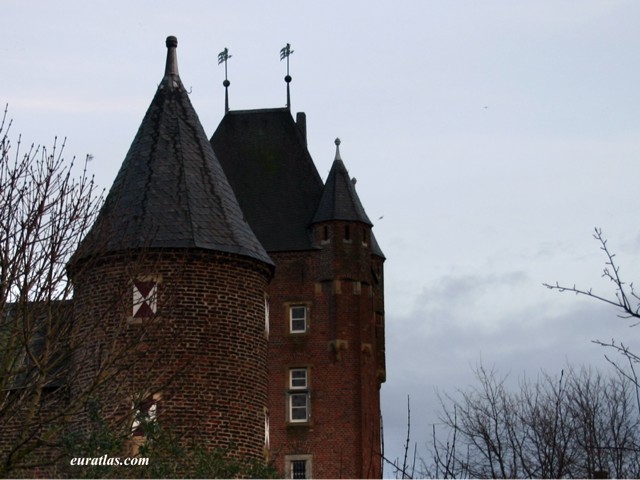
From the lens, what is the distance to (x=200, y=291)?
91.6ft

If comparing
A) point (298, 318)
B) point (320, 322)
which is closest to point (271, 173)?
point (298, 318)

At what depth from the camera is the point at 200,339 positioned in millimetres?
27578

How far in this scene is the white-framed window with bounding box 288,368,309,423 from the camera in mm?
39594

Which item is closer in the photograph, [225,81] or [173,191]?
[173,191]

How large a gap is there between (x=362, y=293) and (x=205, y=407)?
1358 cm

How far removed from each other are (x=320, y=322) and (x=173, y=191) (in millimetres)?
11433

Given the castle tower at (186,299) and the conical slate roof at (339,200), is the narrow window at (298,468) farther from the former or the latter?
the castle tower at (186,299)

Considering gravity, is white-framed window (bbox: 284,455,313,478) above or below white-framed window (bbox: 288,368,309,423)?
below

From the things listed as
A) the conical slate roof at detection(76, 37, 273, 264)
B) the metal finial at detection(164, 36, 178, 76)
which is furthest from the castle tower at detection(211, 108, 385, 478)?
the conical slate roof at detection(76, 37, 273, 264)

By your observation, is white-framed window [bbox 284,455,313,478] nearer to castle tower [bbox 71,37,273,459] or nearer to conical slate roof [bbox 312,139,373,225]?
conical slate roof [bbox 312,139,373,225]

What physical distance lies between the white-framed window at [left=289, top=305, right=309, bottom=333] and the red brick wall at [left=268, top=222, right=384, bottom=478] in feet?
0.45

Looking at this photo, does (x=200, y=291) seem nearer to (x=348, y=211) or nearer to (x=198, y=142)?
(x=198, y=142)

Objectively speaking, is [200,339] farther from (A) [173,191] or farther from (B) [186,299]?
(A) [173,191]

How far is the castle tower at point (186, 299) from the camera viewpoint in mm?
26797
